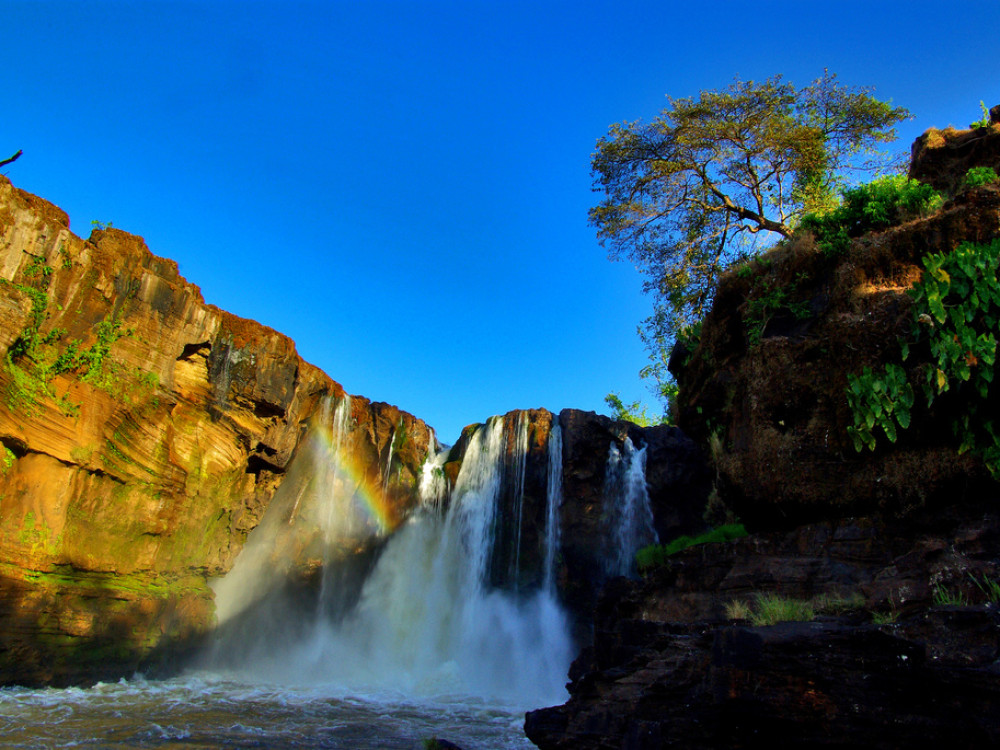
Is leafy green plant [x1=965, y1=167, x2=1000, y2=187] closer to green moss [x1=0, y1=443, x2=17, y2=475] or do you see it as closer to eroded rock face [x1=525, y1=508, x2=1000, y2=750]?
eroded rock face [x1=525, y1=508, x2=1000, y2=750]

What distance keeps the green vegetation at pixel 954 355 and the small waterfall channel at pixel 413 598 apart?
16.0m

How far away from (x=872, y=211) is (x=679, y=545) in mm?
7655

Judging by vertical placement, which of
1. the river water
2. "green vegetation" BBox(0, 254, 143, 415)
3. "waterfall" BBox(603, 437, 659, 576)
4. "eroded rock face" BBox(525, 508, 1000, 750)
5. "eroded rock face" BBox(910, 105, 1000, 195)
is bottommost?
the river water

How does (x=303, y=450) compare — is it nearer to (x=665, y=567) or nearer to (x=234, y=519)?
(x=234, y=519)

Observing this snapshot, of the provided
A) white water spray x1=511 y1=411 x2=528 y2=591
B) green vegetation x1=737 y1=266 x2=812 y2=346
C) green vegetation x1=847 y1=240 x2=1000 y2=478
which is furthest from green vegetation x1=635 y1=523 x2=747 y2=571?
white water spray x1=511 y1=411 x2=528 y2=591

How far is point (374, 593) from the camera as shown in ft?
82.4

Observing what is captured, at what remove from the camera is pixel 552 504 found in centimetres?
Answer: 2381

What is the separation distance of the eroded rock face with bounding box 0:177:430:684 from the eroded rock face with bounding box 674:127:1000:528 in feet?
51.6

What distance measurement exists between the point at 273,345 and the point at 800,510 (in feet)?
59.2

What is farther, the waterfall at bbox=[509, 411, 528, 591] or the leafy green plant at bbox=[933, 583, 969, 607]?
the waterfall at bbox=[509, 411, 528, 591]

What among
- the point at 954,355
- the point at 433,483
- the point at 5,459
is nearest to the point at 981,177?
the point at 954,355

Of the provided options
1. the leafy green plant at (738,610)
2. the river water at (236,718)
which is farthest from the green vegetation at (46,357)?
the leafy green plant at (738,610)

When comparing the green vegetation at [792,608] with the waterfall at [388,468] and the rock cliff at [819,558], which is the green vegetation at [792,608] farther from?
the waterfall at [388,468]

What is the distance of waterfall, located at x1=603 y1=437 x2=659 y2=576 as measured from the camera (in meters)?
22.2
